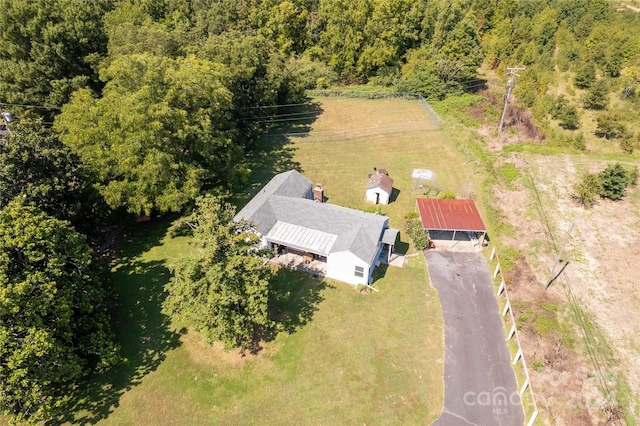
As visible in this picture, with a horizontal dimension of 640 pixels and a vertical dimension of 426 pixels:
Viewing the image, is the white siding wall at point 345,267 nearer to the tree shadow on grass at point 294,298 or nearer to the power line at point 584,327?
the tree shadow on grass at point 294,298

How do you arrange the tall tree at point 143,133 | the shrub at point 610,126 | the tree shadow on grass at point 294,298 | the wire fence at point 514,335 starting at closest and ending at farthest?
the wire fence at point 514,335
the tree shadow on grass at point 294,298
the tall tree at point 143,133
the shrub at point 610,126

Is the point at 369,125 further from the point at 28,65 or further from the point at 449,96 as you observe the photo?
the point at 28,65

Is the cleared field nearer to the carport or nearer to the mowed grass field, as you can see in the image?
the carport

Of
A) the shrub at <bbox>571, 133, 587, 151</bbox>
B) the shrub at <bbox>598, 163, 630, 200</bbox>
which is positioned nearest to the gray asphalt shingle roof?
the shrub at <bbox>598, 163, 630, 200</bbox>

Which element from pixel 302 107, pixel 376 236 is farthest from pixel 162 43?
pixel 376 236

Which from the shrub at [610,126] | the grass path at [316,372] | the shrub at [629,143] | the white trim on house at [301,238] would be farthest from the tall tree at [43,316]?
the shrub at [629,143]
